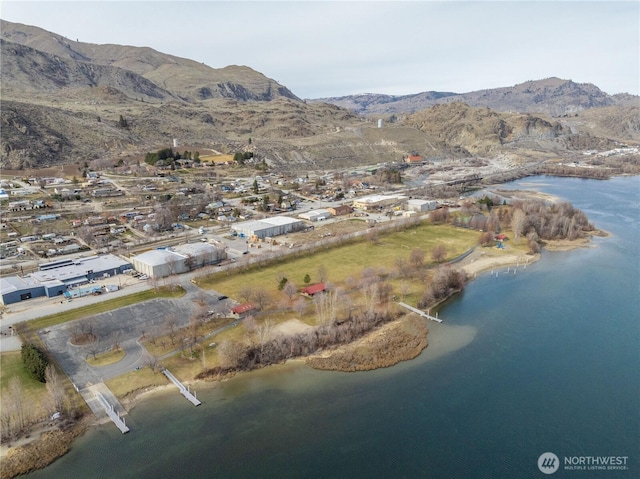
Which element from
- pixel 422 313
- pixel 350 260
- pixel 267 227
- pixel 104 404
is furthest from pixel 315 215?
pixel 104 404

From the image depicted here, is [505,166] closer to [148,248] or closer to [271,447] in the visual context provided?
[148,248]

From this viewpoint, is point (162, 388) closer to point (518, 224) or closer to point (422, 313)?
point (422, 313)

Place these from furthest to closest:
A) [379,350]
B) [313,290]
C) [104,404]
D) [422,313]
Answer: [313,290], [422,313], [379,350], [104,404]

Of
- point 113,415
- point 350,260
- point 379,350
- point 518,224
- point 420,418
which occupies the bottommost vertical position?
point 420,418

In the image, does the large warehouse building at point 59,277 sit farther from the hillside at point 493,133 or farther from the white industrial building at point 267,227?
the hillside at point 493,133

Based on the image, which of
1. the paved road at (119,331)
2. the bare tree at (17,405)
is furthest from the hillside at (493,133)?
the bare tree at (17,405)
